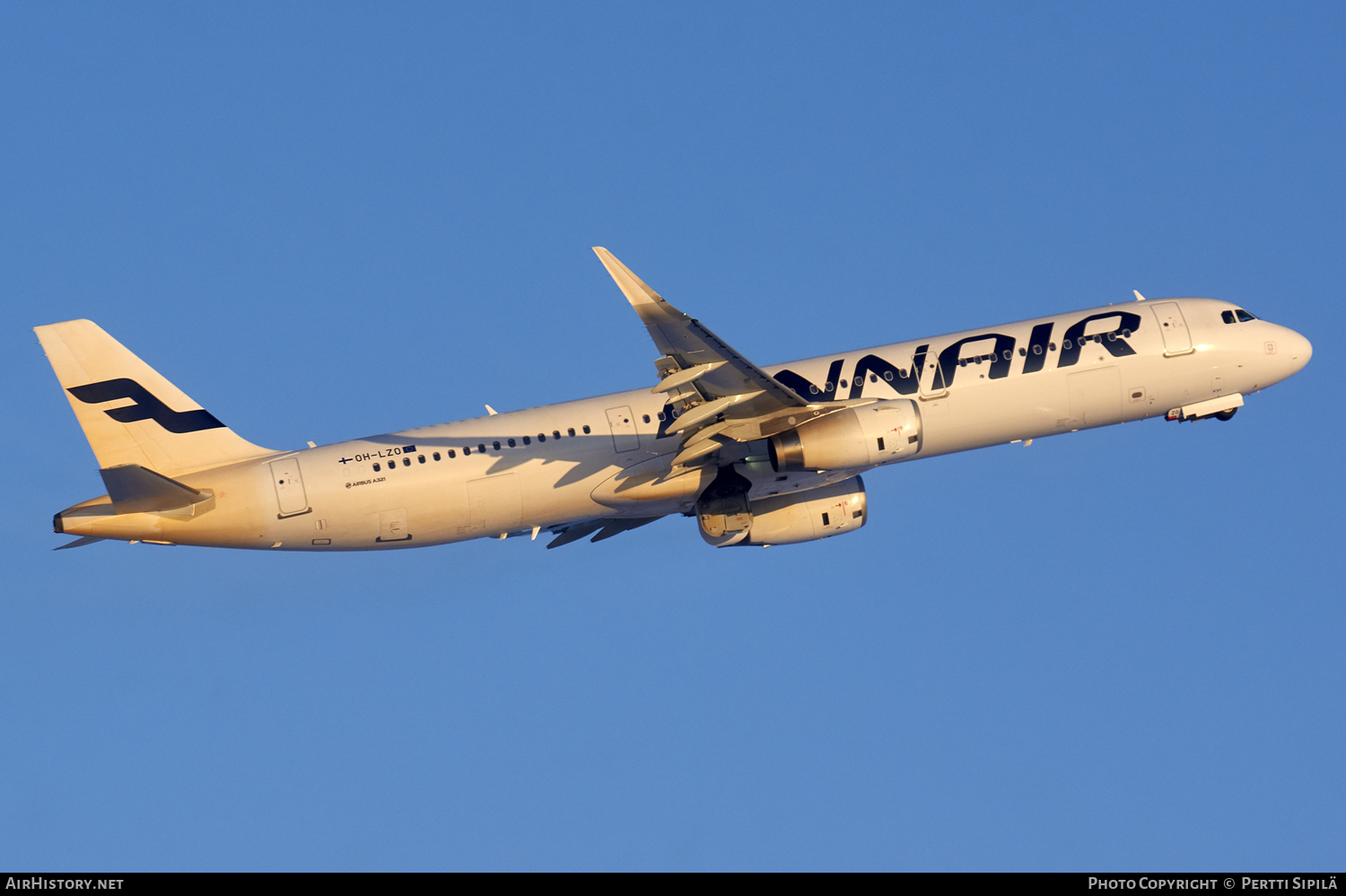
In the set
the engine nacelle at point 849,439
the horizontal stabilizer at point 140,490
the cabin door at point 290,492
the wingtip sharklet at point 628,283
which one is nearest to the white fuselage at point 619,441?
the cabin door at point 290,492

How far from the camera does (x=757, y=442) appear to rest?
37.7 metres

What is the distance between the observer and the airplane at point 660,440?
36125 millimetres

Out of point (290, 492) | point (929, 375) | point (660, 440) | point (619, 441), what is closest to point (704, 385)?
point (660, 440)

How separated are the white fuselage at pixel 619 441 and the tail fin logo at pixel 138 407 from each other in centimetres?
155

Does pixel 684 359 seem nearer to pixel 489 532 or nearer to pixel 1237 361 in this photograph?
pixel 489 532

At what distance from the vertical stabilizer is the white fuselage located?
839 mm

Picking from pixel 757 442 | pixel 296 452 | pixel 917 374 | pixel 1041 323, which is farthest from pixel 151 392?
pixel 1041 323

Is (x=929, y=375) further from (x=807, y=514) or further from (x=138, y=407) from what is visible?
(x=138, y=407)

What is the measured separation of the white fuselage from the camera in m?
36.8

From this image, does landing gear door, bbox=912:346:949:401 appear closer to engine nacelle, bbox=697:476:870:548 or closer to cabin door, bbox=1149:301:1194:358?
engine nacelle, bbox=697:476:870:548

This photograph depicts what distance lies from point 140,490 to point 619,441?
43.4 ft

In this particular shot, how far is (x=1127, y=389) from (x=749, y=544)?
1280 centimetres

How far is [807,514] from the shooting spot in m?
41.1
